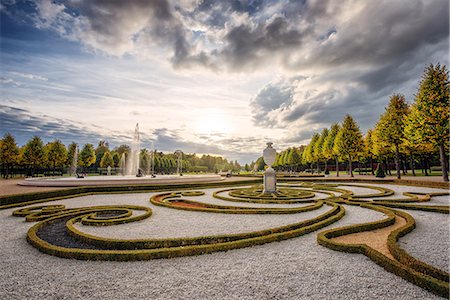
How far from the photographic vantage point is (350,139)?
40875 millimetres

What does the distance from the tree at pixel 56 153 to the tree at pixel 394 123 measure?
5953 centimetres

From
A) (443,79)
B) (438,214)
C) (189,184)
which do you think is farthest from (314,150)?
(438,214)

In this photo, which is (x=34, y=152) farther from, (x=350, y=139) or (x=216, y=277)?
(x=350, y=139)

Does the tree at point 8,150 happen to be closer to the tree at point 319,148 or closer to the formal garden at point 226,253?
the formal garden at point 226,253

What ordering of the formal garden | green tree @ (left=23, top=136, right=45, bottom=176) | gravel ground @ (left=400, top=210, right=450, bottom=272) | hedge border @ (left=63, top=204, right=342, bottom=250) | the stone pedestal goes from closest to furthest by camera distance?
the formal garden
gravel ground @ (left=400, top=210, right=450, bottom=272)
hedge border @ (left=63, top=204, right=342, bottom=250)
the stone pedestal
green tree @ (left=23, top=136, right=45, bottom=176)

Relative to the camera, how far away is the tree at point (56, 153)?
157ft

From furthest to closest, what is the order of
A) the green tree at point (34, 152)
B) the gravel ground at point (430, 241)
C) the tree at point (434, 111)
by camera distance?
the green tree at point (34, 152) → the tree at point (434, 111) → the gravel ground at point (430, 241)

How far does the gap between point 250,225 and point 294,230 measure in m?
1.75

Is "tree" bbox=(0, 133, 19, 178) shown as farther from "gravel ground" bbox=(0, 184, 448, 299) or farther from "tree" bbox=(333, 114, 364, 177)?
"tree" bbox=(333, 114, 364, 177)

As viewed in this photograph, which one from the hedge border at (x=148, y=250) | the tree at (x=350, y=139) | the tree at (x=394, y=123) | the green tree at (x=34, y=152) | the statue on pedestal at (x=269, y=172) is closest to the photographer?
the hedge border at (x=148, y=250)

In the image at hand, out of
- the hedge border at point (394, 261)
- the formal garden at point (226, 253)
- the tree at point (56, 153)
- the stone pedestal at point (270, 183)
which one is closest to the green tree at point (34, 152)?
the tree at point (56, 153)

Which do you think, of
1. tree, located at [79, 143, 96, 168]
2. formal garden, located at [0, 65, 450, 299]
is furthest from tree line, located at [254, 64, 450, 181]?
tree, located at [79, 143, 96, 168]

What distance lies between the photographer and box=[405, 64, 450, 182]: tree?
23938mm

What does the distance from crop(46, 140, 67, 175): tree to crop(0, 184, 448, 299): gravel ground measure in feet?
166
